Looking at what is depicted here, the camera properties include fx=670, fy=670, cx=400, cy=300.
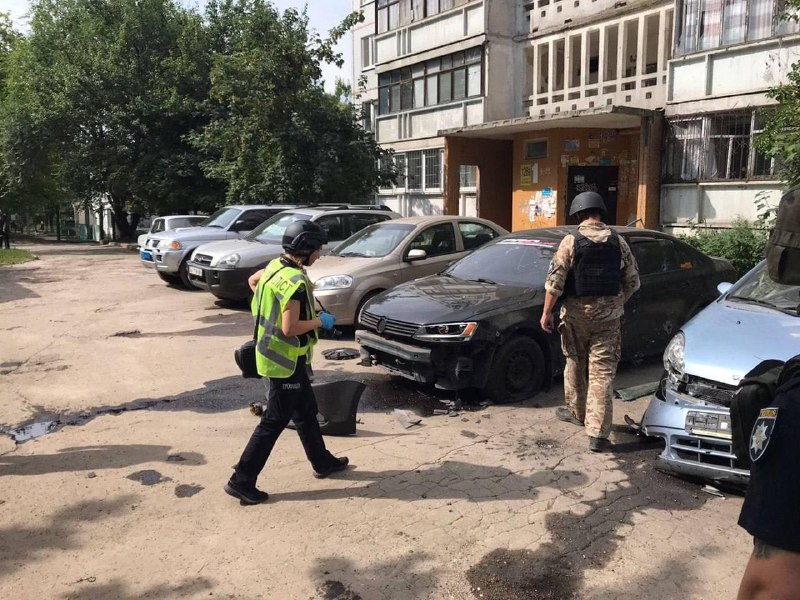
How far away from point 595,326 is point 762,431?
3590mm

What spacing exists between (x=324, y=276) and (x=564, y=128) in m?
9.94

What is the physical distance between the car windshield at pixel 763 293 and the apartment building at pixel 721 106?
29.7 feet

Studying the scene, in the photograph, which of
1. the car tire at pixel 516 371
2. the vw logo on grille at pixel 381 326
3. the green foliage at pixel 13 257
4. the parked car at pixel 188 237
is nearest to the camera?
the car tire at pixel 516 371

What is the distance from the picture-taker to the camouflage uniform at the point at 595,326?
4840mm

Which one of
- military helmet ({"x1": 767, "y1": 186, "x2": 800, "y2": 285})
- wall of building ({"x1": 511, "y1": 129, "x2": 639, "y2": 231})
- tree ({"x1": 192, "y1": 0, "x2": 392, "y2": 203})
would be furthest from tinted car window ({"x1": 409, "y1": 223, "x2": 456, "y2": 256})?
tree ({"x1": 192, "y1": 0, "x2": 392, "y2": 203})

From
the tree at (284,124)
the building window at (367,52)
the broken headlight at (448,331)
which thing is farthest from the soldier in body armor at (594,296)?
the building window at (367,52)

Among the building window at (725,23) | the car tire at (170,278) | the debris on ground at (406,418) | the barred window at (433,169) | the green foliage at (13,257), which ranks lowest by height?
the debris on ground at (406,418)

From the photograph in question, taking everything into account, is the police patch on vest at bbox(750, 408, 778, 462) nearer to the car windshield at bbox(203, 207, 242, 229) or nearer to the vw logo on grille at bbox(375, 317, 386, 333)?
the vw logo on grille at bbox(375, 317, 386, 333)

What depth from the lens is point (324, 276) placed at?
28.3 feet

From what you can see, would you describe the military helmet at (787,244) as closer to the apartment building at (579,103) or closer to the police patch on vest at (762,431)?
the police patch on vest at (762,431)

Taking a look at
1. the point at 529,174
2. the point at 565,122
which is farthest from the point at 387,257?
the point at 529,174

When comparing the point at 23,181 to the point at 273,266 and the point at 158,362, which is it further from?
the point at 273,266

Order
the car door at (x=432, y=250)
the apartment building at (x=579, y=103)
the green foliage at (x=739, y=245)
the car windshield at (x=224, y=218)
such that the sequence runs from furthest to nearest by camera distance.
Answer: the apartment building at (x=579, y=103)
the car windshield at (x=224, y=218)
the green foliage at (x=739, y=245)
the car door at (x=432, y=250)

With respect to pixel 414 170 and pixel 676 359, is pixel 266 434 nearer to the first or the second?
pixel 676 359
